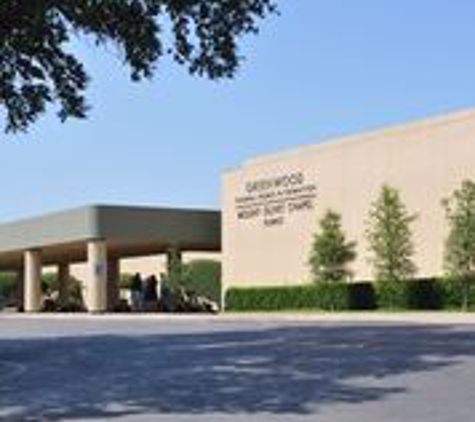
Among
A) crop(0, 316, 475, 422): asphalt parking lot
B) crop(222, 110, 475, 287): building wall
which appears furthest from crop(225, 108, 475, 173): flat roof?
crop(0, 316, 475, 422): asphalt parking lot

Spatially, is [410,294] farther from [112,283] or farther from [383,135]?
[112,283]

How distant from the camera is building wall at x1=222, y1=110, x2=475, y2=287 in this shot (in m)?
46.8

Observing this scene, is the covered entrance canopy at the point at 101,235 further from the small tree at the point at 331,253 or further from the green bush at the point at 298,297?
the small tree at the point at 331,253

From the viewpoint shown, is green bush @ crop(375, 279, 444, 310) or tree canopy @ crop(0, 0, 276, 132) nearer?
tree canopy @ crop(0, 0, 276, 132)

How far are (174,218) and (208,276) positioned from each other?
529 inches

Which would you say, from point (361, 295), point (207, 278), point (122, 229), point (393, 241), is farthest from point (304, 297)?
point (207, 278)

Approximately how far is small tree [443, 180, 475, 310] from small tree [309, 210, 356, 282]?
7413 mm

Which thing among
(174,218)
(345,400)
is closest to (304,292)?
(174,218)

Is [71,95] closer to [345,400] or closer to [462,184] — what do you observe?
[345,400]

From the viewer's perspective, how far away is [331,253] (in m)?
50.5

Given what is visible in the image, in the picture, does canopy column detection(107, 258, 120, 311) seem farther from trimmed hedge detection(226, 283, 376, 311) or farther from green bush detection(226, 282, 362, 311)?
trimmed hedge detection(226, 283, 376, 311)

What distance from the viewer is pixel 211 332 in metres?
29.2

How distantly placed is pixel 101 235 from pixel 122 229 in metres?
1.11

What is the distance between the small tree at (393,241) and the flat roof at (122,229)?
52.0 ft
